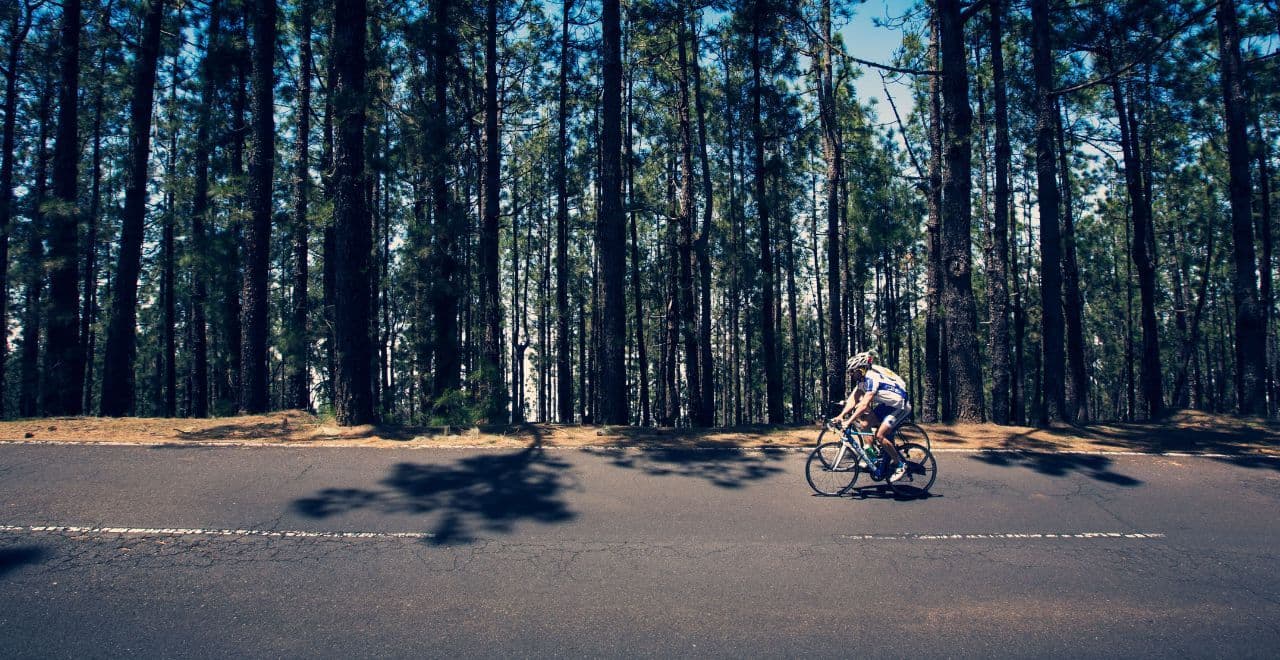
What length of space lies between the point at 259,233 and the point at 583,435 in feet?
28.8

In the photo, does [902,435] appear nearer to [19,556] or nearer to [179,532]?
[179,532]

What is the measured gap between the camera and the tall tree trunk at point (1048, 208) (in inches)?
485

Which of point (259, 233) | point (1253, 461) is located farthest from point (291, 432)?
point (1253, 461)

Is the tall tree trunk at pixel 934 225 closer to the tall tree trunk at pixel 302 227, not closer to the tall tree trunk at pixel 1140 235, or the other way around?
the tall tree trunk at pixel 1140 235

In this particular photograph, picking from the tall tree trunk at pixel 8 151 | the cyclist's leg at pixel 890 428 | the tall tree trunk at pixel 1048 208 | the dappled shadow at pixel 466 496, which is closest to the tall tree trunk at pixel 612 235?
the dappled shadow at pixel 466 496

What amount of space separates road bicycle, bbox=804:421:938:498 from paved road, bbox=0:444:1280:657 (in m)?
0.28

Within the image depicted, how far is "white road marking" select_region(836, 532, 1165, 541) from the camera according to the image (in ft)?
21.9

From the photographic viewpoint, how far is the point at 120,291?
43.8ft

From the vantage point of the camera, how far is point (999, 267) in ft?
51.5

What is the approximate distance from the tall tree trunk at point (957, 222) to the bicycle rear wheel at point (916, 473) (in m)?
4.28

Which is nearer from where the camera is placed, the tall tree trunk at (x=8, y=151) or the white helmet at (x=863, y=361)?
the white helmet at (x=863, y=361)

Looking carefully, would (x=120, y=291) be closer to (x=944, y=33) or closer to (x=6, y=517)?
(x=6, y=517)

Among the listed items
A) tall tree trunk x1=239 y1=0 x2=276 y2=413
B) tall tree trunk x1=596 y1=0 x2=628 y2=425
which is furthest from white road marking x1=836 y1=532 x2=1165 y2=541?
tall tree trunk x1=239 y1=0 x2=276 y2=413

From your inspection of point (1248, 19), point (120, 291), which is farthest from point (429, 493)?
point (1248, 19)
